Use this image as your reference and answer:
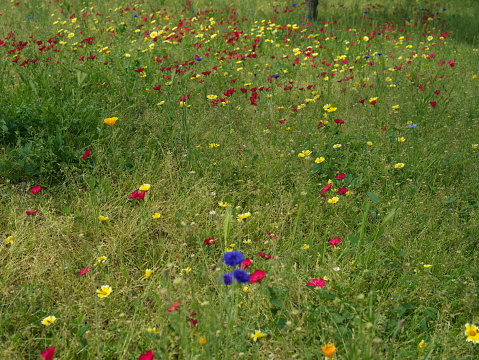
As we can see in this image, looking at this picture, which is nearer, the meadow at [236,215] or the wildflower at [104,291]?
the meadow at [236,215]

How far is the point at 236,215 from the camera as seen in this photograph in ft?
7.79

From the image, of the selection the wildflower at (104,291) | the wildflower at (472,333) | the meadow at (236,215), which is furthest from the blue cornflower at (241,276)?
the wildflower at (472,333)

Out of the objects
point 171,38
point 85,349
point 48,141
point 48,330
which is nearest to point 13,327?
point 48,330

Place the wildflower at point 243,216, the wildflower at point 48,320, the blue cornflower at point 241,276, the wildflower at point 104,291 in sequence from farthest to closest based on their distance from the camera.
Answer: the wildflower at point 243,216
the wildflower at point 104,291
the wildflower at point 48,320
the blue cornflower at point 241,276

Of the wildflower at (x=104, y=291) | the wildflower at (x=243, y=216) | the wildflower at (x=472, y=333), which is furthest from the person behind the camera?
the wildflower at (x=243, y=216)

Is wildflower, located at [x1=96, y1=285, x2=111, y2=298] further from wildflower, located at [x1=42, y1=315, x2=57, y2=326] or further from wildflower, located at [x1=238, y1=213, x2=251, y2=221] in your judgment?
wildflower, located at [x1=238, y1=213, x2=251, y2=221]

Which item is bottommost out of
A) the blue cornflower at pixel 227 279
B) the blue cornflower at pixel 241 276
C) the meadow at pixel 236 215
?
the meadow at pixel 236 215

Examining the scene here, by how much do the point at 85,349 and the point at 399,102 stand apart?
11.1 feet

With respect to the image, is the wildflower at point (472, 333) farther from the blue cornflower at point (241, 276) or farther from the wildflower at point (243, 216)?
the wildflower at point (243, 216)

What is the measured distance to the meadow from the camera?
1576 millimetres

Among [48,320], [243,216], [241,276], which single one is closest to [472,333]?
[241,276]

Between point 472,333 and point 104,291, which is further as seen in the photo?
point 104,291

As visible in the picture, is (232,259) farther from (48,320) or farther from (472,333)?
(472,333)

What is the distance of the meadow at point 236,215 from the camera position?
1576 millimetres
